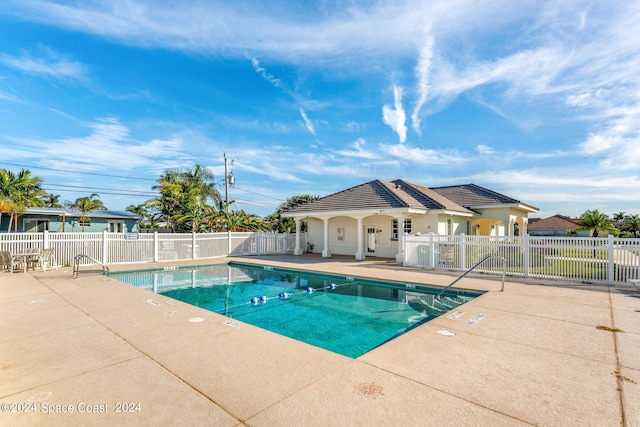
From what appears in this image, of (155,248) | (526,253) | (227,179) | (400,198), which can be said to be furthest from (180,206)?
(526,253)

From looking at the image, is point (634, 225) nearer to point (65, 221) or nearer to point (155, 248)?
point (155, 248)

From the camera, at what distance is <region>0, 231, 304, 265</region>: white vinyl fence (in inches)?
496

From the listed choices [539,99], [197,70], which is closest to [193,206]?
[197,70]

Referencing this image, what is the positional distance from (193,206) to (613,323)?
2224cm

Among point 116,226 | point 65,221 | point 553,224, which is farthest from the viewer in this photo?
point 553,224

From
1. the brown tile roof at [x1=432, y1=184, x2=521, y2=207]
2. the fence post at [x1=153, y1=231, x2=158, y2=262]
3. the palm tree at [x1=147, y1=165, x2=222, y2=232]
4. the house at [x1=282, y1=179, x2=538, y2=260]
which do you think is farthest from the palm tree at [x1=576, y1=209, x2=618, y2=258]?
the fence post at [x1=153, y1=231, x2=158, y2=262]

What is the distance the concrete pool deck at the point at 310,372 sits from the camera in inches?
105

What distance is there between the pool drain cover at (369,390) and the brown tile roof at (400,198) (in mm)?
13125

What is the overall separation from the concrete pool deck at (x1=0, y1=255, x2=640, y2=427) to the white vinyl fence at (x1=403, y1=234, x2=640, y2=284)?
4132 mm

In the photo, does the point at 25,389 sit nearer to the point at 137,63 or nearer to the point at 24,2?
the point at 24,2

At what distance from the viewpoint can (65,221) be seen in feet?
81.1

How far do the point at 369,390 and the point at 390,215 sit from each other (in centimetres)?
1375

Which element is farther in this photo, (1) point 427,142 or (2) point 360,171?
(2) point 360,171

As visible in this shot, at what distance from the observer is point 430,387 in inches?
124
